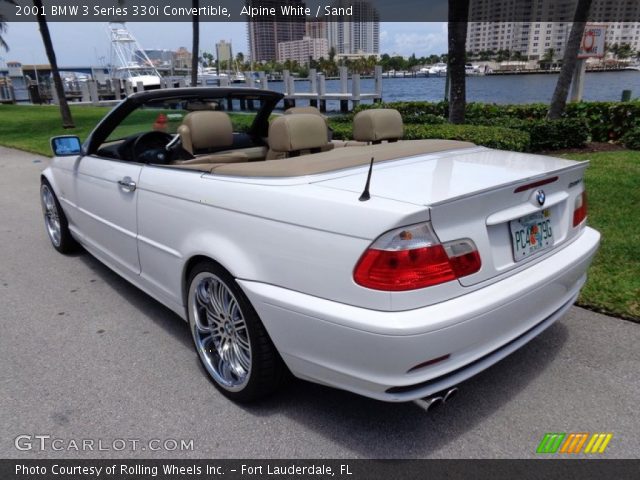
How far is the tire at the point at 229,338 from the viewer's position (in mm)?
2490

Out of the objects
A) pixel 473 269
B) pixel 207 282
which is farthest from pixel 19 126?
pixel 473 269

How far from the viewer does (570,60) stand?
34.3 ft

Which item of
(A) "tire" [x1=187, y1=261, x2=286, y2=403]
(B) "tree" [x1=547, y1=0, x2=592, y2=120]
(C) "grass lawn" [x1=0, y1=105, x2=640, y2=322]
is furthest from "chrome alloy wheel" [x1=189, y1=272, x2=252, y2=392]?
(B) "tree" [x1=547, y1=0, x2=592, y2=120]

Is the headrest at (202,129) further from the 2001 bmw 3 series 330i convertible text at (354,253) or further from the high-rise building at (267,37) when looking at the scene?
the high-rise building at (267,37)

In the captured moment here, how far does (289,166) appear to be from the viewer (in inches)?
103

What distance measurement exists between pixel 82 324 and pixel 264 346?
6.34 feet

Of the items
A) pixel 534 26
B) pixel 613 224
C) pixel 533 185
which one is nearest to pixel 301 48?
pixel 534 26

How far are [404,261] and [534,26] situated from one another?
157ft

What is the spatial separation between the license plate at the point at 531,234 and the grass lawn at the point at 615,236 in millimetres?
1409

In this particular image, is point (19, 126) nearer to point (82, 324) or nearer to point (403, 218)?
point (82, 324)

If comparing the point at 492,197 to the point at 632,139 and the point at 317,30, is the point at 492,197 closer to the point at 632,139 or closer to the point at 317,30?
the point at 632,139

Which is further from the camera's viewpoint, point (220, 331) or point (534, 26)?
point (534, 26)

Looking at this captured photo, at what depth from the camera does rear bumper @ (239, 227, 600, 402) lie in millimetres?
1988

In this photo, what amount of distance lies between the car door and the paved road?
52cm
